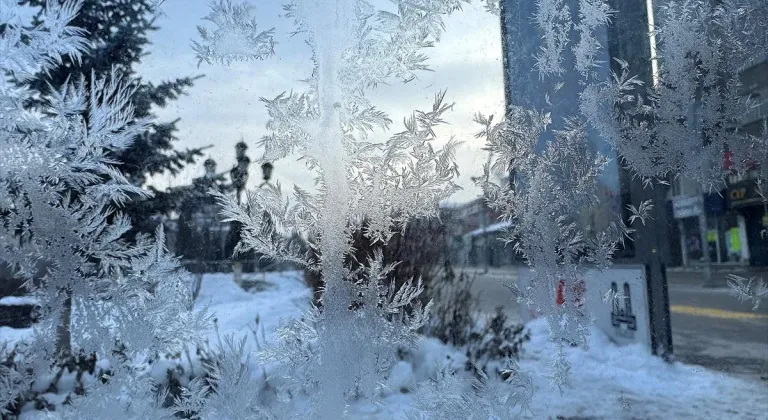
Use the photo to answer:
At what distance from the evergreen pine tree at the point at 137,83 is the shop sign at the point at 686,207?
150 cm

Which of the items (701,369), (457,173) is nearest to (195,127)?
(457,173)

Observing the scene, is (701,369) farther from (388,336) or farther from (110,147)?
(110,147)

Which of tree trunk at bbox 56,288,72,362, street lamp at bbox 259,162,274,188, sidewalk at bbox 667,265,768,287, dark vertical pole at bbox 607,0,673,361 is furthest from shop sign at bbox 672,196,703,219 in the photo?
tree trunk at bbox 56,288,72,362

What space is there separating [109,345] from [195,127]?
2.24 feet

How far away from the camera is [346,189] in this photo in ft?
5.46

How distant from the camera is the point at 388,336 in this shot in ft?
5.40

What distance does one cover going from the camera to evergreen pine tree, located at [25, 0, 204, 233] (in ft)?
5.38

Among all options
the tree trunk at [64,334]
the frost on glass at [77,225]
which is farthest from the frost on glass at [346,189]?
the tree trunk at [64,334]

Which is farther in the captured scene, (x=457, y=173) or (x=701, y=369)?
(x=701, y=369)

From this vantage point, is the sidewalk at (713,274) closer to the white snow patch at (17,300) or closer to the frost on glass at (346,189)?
the frost on glass at (346,189)

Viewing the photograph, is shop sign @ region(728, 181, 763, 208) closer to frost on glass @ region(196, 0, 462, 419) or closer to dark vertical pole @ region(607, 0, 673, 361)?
dark vertical pole @ region(607, 0, 673, 361)

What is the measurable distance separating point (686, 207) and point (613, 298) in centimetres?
42

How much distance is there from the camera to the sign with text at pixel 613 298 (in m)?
1.70

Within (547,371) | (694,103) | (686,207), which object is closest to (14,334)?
(547,371)
